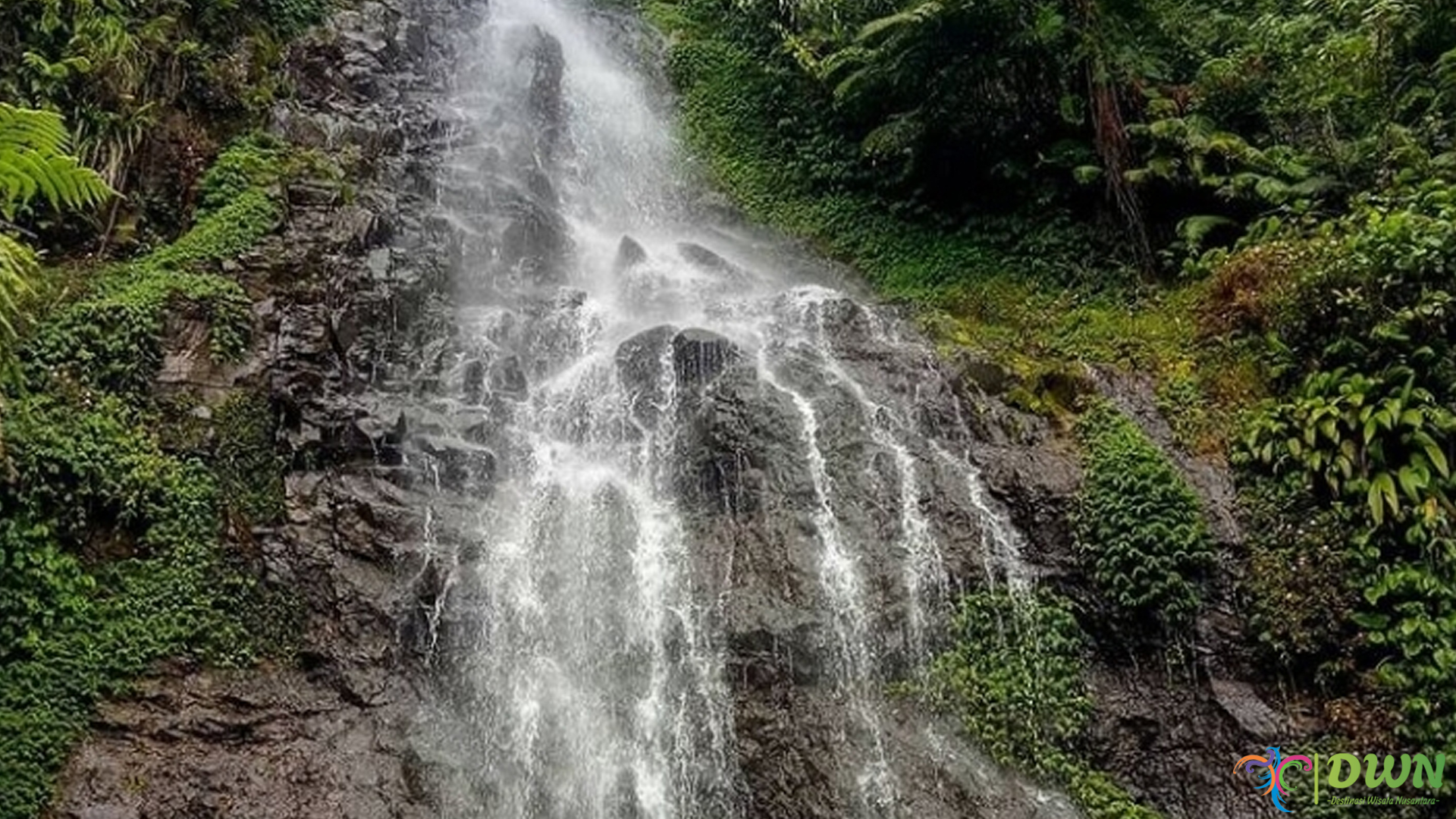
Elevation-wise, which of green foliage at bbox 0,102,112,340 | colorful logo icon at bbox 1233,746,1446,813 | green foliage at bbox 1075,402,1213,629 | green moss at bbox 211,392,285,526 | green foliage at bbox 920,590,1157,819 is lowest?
colorful logo icon at bbox 1233,746,1446,813

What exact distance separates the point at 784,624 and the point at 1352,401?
507 cm

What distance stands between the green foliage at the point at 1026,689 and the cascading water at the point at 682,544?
1.00ft

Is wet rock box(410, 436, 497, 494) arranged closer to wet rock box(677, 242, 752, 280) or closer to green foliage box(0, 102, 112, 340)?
green foliage box(0, 102, 112, 340)

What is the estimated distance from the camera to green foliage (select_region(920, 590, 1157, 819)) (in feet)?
24.1

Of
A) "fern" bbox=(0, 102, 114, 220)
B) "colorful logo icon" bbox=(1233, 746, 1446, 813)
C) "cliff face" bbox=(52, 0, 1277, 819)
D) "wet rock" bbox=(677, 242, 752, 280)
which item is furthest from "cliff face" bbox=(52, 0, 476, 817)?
"colorful logo icon" bbox=(1233, 746, 1446, 813)

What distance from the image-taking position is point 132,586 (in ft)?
25.8

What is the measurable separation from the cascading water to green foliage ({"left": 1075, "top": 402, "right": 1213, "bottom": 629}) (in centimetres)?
79

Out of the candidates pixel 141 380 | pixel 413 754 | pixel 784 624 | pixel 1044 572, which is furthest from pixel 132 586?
pixel 1044 572

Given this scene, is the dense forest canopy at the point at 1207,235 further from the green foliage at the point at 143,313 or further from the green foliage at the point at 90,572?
the green foliage at the point at 143,313

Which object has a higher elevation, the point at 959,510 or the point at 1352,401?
the point at 1352,401

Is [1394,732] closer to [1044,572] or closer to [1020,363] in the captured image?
[1044,572]

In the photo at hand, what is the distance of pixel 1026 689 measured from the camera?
304 inches

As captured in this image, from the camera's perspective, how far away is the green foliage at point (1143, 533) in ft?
26.2

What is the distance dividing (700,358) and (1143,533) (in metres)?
4.49
